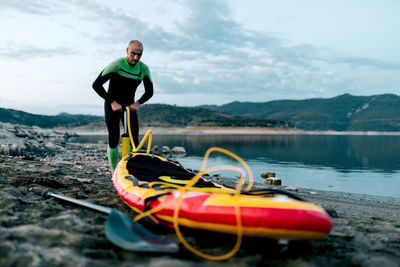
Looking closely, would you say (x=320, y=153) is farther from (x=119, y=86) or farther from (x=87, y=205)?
(x=87, y=205)

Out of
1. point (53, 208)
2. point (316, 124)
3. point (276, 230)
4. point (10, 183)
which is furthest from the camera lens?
point (316, 124)

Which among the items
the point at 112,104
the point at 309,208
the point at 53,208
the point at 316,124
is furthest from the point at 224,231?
the point at 316,124

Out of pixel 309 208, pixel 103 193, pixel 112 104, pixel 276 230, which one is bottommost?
pixel 103 193

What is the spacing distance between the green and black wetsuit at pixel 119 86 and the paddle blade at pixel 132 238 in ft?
11.9

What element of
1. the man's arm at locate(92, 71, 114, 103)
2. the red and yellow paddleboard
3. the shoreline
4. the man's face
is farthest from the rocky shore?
the man's face

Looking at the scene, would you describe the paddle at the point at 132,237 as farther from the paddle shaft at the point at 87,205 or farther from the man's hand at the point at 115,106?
the man's hand at the point at 115,106

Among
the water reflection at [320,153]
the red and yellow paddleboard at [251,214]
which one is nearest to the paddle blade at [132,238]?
the red and yellow paddleboard at [251,214]

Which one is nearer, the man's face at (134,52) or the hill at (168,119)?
the man's face at (134,52)

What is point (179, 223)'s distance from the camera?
3.08 meters

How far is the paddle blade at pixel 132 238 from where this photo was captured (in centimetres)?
259

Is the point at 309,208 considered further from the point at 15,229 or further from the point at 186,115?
the point at 186,115

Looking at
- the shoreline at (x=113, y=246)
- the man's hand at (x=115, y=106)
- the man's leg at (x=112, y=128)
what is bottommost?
the shoreline at (x=113, y=246)

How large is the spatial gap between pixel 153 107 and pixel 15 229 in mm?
138285

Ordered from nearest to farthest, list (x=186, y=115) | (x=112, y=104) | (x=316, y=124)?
(x=112, y=104), (x=186, y=115), (x=316, y=124)
